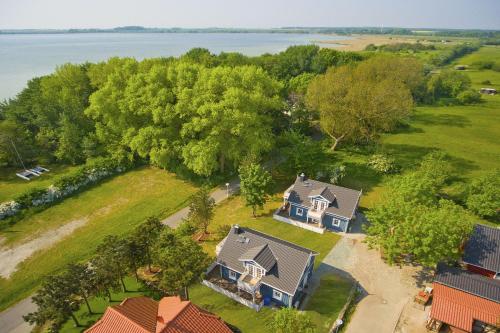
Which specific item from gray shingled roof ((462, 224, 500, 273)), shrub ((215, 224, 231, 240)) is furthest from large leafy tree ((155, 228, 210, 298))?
gray shingled roof ((462, 224, 500, 273))

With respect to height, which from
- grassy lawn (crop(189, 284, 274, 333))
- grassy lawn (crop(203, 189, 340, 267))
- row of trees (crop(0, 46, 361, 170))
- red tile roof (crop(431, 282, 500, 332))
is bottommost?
A: grassy lawn (crop(189, 284, 274, 333))

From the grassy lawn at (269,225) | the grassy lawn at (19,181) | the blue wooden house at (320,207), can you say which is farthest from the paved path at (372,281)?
the grassy lawn at (19,181)

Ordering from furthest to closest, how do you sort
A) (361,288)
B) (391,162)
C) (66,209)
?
1. (391,162)
2. (66,209)
3. (361,288)

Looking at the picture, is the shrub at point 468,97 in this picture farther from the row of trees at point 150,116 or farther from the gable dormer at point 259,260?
the gable dormer at point 259,260

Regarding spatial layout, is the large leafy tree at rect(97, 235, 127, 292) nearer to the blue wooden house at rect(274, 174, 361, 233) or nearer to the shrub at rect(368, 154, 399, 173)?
the blue wooden house at rect(274, 174, 361, 233)

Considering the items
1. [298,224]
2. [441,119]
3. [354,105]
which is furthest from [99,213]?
[441,119]

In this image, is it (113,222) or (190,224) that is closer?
(190,224)

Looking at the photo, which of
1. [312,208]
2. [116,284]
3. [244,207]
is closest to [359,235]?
[312,208]

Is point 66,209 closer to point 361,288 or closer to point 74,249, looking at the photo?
point 74,249
